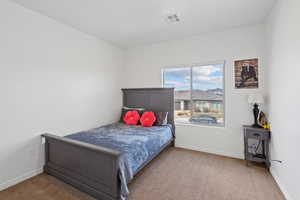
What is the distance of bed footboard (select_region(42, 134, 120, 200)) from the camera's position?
5.40 feet

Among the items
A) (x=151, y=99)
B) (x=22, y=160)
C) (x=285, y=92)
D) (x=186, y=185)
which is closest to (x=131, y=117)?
(x=151, y=99)

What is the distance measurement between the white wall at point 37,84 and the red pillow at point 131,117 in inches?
29.1

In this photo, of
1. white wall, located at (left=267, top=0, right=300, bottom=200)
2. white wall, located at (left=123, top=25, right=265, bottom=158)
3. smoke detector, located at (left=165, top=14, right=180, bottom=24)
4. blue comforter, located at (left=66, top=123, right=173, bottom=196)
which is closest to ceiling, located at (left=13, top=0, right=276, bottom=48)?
smoke detector, located at (left=165, top=14, right=180, bottom=24)

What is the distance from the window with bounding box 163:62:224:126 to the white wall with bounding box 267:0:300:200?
96cm

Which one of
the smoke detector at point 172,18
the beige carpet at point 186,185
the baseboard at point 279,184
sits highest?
the smoke detector at point 172,18

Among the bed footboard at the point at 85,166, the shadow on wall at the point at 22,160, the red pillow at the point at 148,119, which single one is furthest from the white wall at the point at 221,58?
the shadow on wall at the point at 22,160

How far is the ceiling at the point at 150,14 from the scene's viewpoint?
2156mm

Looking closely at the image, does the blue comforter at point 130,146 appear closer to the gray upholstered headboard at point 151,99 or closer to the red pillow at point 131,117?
the red pillow at point 131,117

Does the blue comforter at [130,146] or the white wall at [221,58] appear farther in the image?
the white wall at [221,58]

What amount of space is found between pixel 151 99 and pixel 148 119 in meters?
0.69

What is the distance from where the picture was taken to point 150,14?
246 cm

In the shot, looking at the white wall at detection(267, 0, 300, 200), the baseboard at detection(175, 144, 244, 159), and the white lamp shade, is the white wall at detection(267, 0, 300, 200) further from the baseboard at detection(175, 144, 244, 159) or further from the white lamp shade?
the baseboard at detection(175, 144, 244, 159)

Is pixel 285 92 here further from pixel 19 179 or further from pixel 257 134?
pixel 19 179

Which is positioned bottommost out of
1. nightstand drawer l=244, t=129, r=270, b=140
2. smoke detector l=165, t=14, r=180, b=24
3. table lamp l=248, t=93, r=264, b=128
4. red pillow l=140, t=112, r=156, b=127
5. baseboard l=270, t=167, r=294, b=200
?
baseboard l=270, t=167, r=294, b=200
